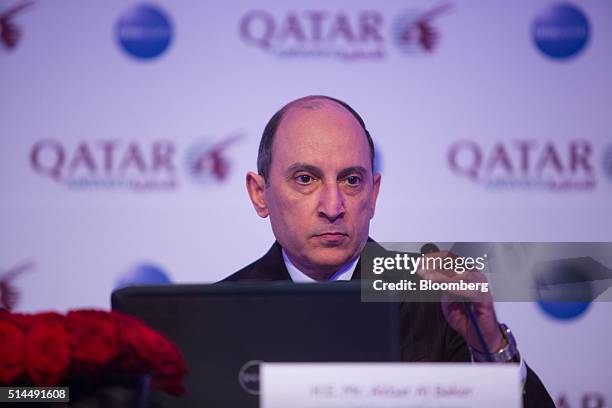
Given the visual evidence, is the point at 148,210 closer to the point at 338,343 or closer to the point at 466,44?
the point at 466,44

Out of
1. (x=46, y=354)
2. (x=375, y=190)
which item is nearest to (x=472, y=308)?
(x=46, y=354)

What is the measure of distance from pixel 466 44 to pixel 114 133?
139 cm

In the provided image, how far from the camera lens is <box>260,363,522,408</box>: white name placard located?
1.16m

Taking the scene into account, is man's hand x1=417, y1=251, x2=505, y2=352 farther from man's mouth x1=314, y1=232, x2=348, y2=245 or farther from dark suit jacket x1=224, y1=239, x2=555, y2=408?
man's mouth x1=314, y1=232, x2=348, y2=245

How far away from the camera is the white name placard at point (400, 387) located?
1.16m

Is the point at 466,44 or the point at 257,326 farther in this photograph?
the point at 466,44

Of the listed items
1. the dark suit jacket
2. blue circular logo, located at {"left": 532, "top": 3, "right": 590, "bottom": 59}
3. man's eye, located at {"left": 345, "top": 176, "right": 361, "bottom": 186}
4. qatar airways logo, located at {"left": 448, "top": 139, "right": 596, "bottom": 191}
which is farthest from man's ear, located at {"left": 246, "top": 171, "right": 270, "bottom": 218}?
blue circular logo, located at {"left": 532, "top": 3, "right": 590, "bottom": 59}

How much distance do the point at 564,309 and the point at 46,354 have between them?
91.2 inches

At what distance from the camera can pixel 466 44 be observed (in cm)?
300

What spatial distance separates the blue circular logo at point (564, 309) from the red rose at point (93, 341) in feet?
7.18

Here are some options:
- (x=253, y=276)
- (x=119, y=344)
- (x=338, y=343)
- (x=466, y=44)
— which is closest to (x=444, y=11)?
(x=466, y=44)

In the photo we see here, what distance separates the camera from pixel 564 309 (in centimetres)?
297

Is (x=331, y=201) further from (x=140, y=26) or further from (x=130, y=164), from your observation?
(x=140, y=26)

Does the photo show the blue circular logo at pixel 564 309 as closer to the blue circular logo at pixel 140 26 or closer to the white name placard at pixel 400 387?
the blue circular logo at pixel 140 26
